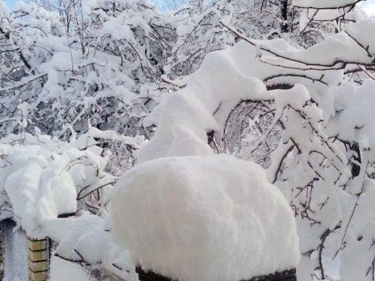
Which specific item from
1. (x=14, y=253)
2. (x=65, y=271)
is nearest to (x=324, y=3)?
(x=65, y=271)

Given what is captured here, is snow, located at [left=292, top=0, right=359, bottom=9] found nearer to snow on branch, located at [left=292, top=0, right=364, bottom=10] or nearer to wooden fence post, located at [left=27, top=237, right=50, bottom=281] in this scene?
snow on branch, located at [left=292, top=0, right=364, bottom=10]

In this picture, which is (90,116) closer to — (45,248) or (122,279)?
(45,248)

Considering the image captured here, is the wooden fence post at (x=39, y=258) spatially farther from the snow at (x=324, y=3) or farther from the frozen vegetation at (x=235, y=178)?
the snow at (x=324, y=3)

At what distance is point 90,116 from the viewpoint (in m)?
10.4

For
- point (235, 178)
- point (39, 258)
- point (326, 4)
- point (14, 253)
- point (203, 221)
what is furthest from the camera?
point (14, 253)

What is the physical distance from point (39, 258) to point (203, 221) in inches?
125

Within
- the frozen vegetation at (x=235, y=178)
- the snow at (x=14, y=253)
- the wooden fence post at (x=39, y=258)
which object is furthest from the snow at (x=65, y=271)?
the snow at (x=14, y=253)

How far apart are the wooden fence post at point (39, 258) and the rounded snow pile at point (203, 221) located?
9.19ft

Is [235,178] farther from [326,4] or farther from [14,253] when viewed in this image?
[14,253]

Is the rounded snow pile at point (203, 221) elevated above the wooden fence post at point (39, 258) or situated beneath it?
elevated above

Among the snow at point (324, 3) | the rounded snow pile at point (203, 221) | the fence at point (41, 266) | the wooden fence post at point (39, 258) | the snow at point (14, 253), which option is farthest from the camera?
the snow at point (14, 253)

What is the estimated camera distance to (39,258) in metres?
4.36

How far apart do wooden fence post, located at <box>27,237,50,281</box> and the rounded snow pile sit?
2.80 m

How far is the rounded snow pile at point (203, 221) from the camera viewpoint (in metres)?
1.48
